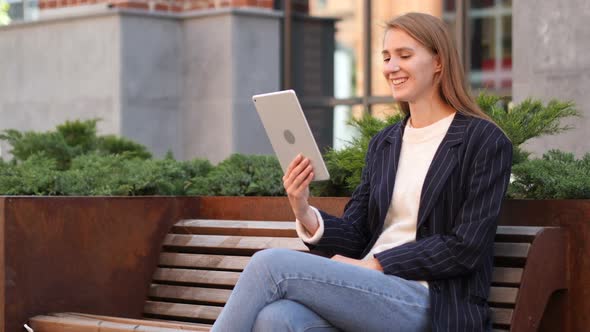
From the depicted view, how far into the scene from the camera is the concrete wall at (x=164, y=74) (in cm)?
1033

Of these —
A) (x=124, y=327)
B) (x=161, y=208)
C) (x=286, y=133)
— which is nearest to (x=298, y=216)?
(x=286, y=133)

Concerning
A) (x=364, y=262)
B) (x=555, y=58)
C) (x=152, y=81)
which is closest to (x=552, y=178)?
(x=364, y=262)

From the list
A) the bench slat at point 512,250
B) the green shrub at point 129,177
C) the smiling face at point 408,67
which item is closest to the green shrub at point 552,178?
the bench slat at point 512,250

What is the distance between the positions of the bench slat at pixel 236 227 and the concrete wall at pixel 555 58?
8.40ft

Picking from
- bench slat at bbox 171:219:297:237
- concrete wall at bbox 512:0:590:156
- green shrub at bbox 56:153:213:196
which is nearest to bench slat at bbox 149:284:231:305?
bench slat at bbox 171:219:297:237

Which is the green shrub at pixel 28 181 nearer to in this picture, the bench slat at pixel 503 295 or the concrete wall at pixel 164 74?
the bench slat at pixel 503 295

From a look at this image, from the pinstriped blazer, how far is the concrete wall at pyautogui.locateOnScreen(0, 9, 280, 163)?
6167 millimetres

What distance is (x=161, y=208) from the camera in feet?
18.2

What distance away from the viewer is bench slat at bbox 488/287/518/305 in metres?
4.12

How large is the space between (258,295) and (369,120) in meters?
1.60

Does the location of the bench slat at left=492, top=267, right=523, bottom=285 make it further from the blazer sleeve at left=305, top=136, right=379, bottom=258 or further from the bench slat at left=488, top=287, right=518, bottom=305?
the blazer sleeve at left=305, top=136, right=379, bottom=258

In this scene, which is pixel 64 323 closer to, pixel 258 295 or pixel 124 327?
pixel 124 327

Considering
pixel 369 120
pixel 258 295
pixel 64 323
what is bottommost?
pixel 64 323

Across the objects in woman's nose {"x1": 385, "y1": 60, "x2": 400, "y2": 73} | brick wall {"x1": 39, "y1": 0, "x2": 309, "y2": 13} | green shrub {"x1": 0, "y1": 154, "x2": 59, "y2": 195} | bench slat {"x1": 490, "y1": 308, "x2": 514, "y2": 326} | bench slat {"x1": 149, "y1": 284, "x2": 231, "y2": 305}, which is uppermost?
brick wall {"x1": 39, "y1": 0, "x2": 309, "y2": 13}
